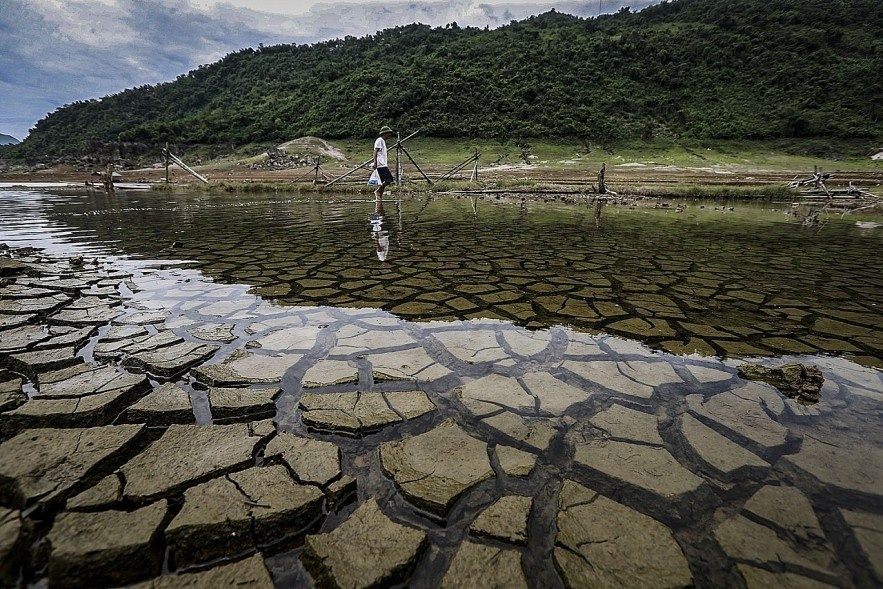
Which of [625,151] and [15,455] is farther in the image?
[625,151]

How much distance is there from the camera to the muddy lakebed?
1.36m

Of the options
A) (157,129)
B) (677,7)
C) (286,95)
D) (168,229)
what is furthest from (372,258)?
(677,7)

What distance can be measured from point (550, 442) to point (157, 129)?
2746 inches

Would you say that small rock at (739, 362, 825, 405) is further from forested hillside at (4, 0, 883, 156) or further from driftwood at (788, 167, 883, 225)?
forested hillside at (4, 0, 883, 156)

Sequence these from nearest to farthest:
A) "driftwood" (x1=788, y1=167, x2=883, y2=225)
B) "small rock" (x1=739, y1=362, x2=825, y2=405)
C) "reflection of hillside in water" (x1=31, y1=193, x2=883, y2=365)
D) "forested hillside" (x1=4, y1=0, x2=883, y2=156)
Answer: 1. "small rock" (x1=739, y1=362, x2=825, y2=405)
2. "reflection of hillside in water" (x1=31, y1=193, x2=883, y2=365)
3. "driftwood" (x1=788, y1=167, x2=883, y2=225)
4. "forested hillside" (x1=4, y1=0, x2=883, y2=156)

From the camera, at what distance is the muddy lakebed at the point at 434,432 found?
136 centimetres

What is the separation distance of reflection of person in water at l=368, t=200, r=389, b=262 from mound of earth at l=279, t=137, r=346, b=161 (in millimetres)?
29077

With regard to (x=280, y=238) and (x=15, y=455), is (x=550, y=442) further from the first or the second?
(x=280, y=238)

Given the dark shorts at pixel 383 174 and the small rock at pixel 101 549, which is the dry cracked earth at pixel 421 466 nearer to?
the small rock at pixel 101 549

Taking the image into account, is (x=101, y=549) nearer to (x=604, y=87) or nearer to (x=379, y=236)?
(x=379, y=236)

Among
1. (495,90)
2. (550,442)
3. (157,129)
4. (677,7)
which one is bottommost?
(550,442)

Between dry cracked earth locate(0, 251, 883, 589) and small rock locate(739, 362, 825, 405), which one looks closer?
dry cracked earth locate(0, 251, 883, 589)

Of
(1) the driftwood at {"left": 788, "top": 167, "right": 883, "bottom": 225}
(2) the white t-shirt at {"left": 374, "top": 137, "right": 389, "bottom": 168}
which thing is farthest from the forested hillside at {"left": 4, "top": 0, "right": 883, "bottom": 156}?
(2) the white t-shirt at {"left": 374, "top": 137, "right": 389, "bottom": 168}

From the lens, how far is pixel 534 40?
7206cm
